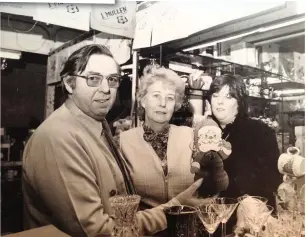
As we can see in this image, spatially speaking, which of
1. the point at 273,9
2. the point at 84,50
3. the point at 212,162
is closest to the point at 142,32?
the point at 84,50

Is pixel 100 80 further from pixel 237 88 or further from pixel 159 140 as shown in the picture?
pixel 237 88

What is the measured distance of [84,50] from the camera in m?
1.23

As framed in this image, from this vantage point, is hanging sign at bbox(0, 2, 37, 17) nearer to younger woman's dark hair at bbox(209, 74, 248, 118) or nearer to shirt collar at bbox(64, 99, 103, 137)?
shirt collar at bbox(64, 99, 103, 137)

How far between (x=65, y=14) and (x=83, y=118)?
0.44 metres

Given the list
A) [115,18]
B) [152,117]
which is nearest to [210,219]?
[152,117]

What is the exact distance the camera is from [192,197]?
1.29 metres

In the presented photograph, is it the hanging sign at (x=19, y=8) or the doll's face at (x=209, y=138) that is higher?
the hanging sign at (x=19, y=8)

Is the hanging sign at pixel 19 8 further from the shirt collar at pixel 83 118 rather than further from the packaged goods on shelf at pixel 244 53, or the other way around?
the packaged goods on shelf at pixel 244 53

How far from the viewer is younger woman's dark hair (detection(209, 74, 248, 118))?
1.25 metres

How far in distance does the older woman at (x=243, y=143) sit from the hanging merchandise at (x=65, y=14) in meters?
0.62

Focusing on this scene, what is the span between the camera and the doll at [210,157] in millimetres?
1282

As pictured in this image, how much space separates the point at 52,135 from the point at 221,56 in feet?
2.55

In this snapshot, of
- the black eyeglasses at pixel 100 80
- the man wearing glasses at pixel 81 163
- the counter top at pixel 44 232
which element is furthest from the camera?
the black eyeglasses at pixel 100 80

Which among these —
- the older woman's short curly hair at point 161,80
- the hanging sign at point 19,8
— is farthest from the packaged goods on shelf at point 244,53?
the hanging sign at point 19,8
